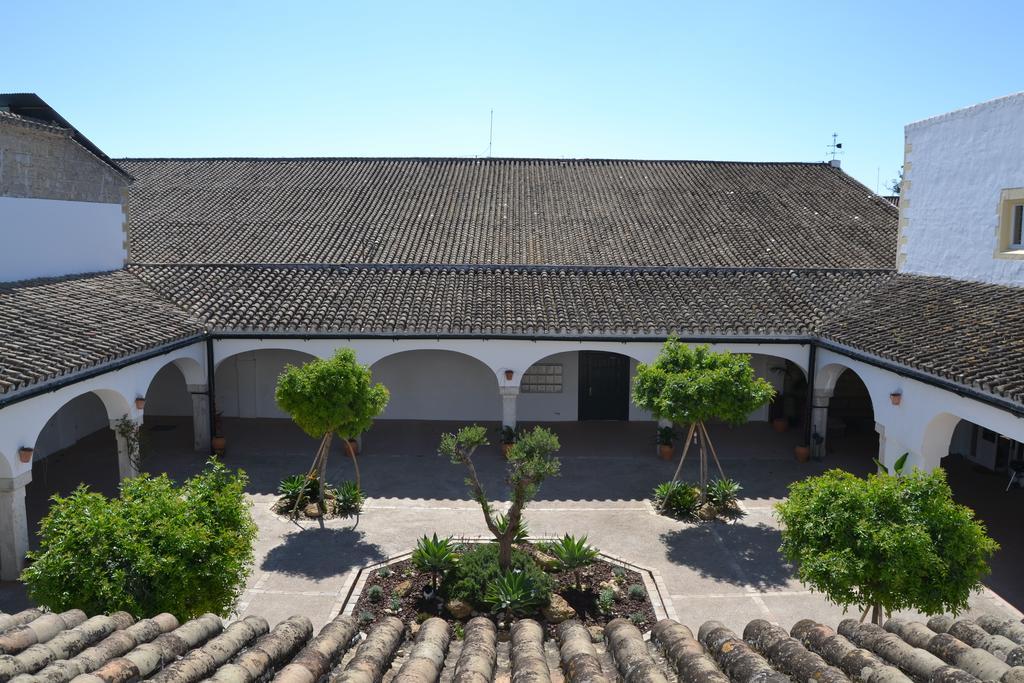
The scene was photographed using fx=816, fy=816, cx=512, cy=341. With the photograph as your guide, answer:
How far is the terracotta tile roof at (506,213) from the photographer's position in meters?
20.9

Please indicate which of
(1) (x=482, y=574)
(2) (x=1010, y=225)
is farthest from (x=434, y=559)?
(2) (x=1010, y=225)

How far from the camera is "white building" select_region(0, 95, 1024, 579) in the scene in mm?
12953

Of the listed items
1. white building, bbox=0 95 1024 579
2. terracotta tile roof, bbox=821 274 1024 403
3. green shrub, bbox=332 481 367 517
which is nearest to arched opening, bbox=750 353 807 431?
white building, bbox=0 95 1024 579

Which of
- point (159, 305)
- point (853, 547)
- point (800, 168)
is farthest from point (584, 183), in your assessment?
point (853, 547)

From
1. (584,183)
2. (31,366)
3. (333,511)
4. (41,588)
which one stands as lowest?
(333,511)

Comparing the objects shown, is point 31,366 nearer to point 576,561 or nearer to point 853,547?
point 576,561

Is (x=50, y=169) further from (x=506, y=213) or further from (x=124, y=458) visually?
(x=506, y=213)

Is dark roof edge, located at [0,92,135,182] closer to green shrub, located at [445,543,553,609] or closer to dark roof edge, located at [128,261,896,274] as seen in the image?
dark roof edge, located at [128,261,896,274]

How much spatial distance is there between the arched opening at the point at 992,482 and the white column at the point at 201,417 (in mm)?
13689

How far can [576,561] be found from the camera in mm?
10953

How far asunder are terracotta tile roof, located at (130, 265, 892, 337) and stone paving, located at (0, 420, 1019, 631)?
9.26 feet

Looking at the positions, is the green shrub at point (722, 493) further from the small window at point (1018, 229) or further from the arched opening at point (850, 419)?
the small window at point (1018, 229)

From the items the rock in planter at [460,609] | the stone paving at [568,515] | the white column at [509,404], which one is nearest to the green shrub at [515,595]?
the rock in planter at [460,609]

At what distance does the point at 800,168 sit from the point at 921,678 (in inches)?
968
